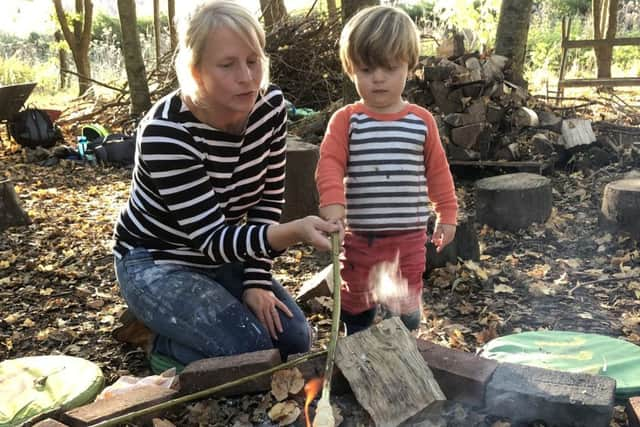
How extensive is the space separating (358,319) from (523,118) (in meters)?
4.06

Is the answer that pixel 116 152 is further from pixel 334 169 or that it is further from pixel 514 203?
pixel 334 169

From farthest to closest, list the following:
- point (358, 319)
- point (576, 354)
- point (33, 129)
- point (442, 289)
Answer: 1. point (33, 129)
2. point (442, 289)
3. point (358, 319)
4. point (576, 354)

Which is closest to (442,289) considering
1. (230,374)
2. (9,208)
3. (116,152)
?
(230,374)

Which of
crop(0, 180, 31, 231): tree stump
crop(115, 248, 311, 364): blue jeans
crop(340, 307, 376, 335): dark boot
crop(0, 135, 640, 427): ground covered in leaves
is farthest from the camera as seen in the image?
crop(0, 180, 31, 231): tree stump

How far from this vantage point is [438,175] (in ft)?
8.00

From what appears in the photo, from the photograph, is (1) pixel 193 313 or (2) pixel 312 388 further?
(1) pixel 193 313

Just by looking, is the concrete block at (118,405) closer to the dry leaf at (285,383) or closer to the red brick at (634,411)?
the dry leaf at (285,383)

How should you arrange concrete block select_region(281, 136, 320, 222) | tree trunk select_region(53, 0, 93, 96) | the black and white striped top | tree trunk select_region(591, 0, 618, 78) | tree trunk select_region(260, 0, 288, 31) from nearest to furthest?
the black and white striped top, concrete block select_region(281, 136, 320, 222), tree trunk select_region(260, 0, 288, 31), tree trunk select_region(591, 0, 618, 78), tree trunk select_region(53, 0, 93, 96)

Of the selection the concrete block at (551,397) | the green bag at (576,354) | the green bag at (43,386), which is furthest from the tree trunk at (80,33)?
the concrete block at (551,397)

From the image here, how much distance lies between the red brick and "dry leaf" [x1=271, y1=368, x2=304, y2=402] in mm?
878

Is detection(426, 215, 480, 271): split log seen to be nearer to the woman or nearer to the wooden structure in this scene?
the woman

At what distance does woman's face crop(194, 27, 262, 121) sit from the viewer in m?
1.92

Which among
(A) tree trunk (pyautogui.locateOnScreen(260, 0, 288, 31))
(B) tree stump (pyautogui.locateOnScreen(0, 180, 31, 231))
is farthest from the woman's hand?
(A) tree trunk (pyautogui.locateOnScreen(260, 0, 288, 31))

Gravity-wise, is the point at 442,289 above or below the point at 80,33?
below
